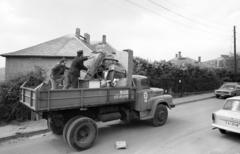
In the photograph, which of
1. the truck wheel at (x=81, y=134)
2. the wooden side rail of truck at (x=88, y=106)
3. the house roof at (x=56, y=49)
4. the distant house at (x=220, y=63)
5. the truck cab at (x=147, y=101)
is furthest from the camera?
the distant house at (x=220, y=63)

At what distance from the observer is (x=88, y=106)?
506 cm

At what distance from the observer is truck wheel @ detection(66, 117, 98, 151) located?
15.4ft

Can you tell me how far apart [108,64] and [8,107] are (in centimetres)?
489

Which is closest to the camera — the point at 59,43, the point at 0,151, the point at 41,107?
the point at 41,107

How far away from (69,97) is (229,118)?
199 inches

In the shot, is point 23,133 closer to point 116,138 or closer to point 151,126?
point 116,138

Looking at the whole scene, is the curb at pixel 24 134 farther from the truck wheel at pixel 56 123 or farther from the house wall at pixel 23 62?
the house wall at pixel 23 62

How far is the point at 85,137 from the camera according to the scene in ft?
16.5

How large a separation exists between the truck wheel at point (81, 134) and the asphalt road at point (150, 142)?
0.22m

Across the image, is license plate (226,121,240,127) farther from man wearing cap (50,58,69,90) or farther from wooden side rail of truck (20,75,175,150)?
man wearing cap (50,58,69,90)

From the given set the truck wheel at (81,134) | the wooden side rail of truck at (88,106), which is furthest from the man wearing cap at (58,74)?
the truck wheel at (81,134)

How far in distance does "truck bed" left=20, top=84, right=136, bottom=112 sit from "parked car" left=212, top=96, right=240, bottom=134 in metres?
3.28

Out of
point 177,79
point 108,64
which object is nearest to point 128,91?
point 108,64

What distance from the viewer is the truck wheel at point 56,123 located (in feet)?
17.3
